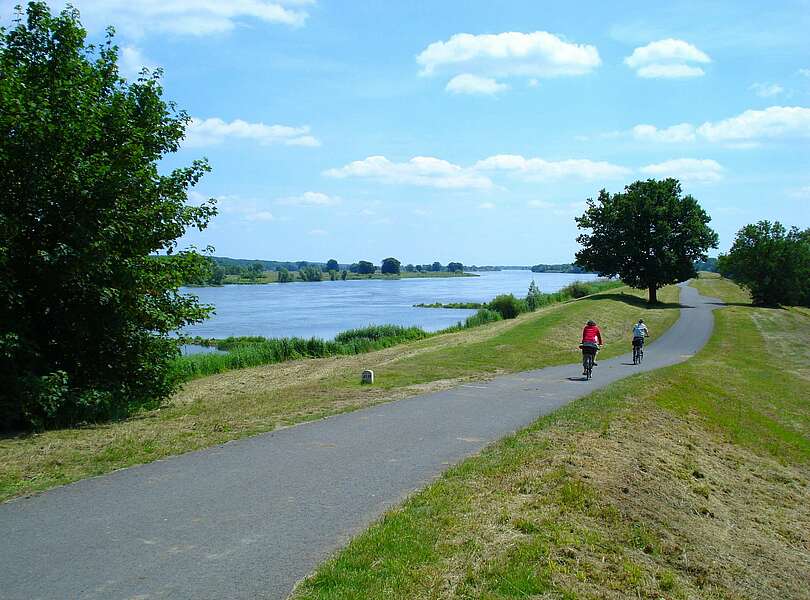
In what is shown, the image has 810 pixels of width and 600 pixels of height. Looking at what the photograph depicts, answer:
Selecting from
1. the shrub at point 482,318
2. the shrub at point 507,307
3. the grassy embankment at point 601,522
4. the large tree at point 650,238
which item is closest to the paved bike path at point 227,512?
the grassy embankment at point 601,522

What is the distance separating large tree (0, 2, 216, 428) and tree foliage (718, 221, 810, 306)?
2646 inches

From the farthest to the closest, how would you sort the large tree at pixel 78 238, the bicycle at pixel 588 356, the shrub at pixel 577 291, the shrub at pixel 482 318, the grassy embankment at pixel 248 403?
the shrub at pixel 577 291
the shrub at pixel 482 318
the bicycle at pixel 588 356
the large tree at pixel 78 238
the grassy embankment at pixel 248 403

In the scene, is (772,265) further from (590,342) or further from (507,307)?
(590,342)

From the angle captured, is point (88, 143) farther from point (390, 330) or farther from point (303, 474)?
point (390, 330)

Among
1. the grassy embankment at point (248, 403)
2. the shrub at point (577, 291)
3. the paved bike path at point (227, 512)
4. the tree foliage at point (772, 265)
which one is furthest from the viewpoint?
the shrub at point (577, 291)

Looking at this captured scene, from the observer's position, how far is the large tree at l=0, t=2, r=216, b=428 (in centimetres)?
1173

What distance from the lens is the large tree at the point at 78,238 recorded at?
1173 centimetres

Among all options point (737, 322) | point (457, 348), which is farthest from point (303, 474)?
point (737, 322)

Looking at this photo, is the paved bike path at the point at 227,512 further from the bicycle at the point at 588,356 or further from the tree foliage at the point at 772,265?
the tree foliage at the point at 772,265

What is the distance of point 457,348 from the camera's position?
27531mm

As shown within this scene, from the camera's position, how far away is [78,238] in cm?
1196

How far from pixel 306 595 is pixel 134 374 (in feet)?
34.6

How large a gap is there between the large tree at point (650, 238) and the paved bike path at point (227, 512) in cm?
5388

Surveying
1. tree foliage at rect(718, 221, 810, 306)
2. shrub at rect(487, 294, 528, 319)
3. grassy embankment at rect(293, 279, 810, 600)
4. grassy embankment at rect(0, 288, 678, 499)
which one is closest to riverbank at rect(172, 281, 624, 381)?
grassy embankment at rect(0, 288, 678, 499)
